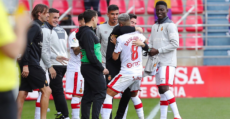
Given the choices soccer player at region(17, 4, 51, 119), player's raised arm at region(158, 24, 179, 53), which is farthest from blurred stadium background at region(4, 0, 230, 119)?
soccer player at region(17, 4, 51, 119)

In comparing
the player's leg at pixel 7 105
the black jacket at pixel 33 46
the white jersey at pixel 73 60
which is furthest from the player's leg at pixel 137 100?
the player's leg at pixel 7 105

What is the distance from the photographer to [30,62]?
5.11 metres

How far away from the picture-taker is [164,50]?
5.74 meters

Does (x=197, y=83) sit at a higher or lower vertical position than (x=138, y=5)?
lower

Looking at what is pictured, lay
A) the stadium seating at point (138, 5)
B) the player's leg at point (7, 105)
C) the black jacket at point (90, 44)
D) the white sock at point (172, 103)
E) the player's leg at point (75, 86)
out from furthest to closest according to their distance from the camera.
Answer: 1. the stadium seating at point (138, 5)
2. the player's leg at point (75, 86)
3. the white sock at point (172, 103)
4. the black jacket at point (90, 44)
5. the player's leg at point (7, 105)

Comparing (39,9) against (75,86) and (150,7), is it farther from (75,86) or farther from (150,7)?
(150,7)

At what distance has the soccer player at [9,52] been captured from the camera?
6.29 ft

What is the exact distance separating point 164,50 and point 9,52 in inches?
159

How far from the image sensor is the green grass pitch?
22.9 ft

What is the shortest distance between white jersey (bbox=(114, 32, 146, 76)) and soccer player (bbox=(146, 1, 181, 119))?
1.95 feet

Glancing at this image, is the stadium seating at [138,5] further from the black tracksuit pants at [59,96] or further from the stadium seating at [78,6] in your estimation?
the black tracksuit pants at [59,96]

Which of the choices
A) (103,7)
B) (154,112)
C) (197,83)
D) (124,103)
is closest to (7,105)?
(124,103)

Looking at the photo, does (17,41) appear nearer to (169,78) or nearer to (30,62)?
(30,62)

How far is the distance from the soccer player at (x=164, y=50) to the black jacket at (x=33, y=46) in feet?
5.98
